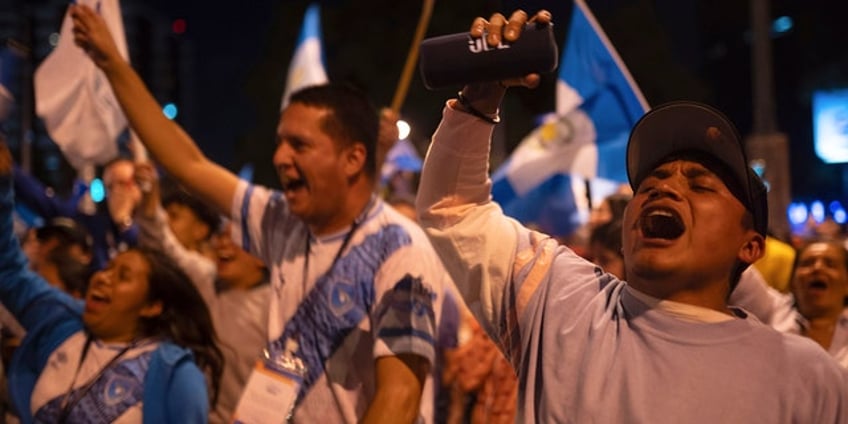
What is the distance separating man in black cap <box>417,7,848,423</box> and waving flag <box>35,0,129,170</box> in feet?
12.5

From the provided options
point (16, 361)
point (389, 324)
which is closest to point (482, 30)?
point (389, 324)

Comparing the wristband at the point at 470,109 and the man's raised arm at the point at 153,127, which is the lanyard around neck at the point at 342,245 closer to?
the man's raised arm at the point at 153,127

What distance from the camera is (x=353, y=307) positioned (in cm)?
399

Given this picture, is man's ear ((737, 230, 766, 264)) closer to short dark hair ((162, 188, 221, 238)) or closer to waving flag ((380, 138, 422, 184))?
short dark hair ((162, 188, 221, 238))

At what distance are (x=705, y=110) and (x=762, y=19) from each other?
13.9m

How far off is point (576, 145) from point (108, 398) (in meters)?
4.99

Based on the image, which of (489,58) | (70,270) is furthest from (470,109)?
(70,270)

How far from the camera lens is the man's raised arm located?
14.3ft

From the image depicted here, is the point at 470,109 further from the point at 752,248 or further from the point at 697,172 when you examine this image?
the point at 752,248

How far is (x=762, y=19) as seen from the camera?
52.7 ft

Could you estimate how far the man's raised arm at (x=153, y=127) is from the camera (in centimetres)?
435

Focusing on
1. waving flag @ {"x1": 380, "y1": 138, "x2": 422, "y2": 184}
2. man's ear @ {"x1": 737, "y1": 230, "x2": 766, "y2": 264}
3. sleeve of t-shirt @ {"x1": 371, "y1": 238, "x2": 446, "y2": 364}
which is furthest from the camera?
waving flag @ {"x1": 380, "y1": 138, "x2": 422, "y2": 184}

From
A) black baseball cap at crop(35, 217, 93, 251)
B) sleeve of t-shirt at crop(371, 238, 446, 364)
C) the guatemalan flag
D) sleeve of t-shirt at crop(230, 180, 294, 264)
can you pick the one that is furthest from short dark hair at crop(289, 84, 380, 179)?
the guatemalan flag

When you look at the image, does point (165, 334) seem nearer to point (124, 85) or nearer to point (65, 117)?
point (124, 85)
